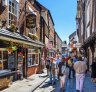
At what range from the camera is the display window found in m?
27.1

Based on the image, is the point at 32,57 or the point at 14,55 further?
the point at 32,57

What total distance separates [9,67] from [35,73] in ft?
31.1

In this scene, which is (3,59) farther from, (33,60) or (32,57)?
(33,60)

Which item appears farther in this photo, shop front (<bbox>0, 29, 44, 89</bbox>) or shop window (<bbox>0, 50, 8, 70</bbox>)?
shop window (<bbox>0, 50, 8, 70</bbox>)

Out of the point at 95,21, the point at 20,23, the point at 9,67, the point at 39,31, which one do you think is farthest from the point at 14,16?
the point at 39,31

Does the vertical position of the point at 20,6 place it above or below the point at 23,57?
above

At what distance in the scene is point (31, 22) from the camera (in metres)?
25.1

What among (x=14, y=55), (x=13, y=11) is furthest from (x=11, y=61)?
(x=13, y=11)

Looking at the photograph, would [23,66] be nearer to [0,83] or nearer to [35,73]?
[35,73]

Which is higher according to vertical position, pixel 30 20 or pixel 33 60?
pixel 30 20

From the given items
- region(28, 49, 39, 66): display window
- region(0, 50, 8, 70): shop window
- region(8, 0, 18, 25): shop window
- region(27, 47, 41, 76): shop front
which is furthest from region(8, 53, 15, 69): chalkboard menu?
region(28, 49, 39, 66): display window

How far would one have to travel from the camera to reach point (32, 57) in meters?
28.7

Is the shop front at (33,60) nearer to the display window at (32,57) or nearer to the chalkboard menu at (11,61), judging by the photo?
the display window at (32,57)

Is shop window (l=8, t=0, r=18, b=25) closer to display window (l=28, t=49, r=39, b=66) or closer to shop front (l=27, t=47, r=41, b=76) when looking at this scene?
shop front (l=27, t=47, r=41, b=76)
